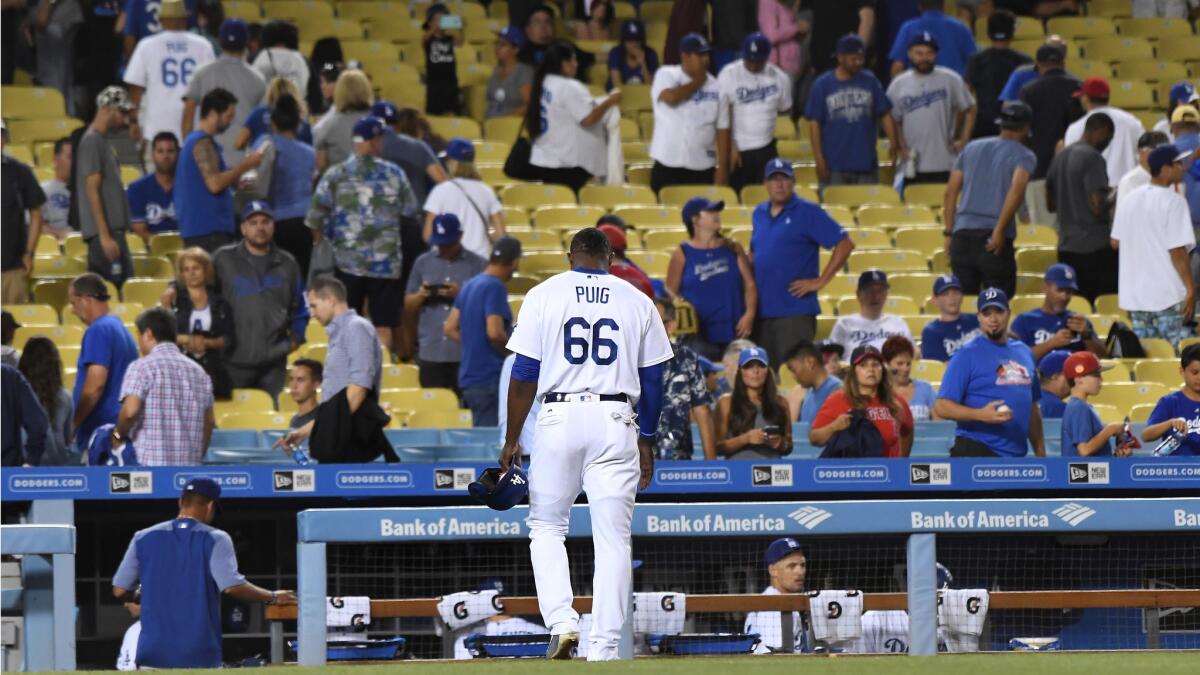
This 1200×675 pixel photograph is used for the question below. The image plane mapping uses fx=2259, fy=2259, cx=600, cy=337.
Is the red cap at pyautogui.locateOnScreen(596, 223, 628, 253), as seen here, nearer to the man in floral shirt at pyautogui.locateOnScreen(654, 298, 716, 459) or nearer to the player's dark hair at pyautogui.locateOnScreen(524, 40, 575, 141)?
the man in floral shirt at pyautogui.locateOnScreen(654, 298, 716, 459)

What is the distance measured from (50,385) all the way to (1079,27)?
41.4 ft

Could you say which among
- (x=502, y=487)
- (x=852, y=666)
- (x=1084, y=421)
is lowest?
(x=852, y=666)

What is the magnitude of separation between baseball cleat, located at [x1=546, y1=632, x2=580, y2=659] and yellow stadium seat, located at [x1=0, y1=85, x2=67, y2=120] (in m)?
11.3

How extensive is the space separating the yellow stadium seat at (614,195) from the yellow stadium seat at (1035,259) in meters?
2.85

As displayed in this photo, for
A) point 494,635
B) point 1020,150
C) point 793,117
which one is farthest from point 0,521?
point 793,117

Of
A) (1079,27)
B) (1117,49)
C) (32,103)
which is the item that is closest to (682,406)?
(32,103)

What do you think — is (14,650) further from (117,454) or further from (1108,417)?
(1108,417)

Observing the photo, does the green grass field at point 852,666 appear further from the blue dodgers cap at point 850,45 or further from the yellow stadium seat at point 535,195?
the blue dodgers cap at point 850,45

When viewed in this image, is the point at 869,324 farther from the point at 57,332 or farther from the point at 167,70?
the point at 167,70

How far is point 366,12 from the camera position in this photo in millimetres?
20797

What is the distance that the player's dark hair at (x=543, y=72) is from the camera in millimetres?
17000

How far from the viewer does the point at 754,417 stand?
11.7 m

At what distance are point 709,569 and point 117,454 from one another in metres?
3.20

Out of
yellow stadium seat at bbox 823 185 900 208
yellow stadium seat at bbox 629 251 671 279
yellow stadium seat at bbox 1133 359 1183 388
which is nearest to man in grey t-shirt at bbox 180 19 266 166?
yellow stadium seat at bbox 629 251 671 279
